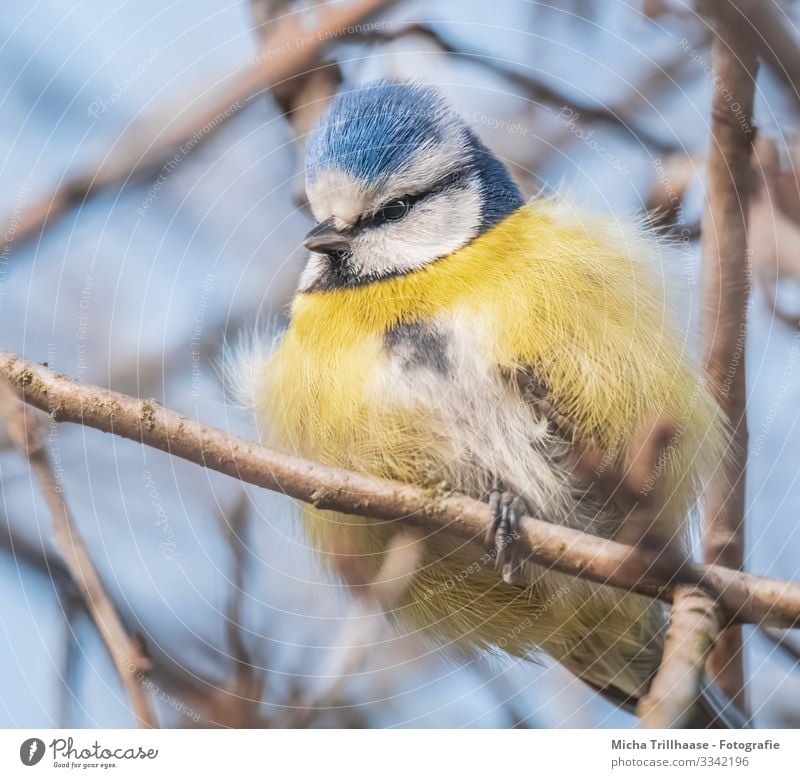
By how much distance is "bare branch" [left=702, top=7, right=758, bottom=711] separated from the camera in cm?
69

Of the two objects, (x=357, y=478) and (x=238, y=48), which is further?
(x=238, y=48)

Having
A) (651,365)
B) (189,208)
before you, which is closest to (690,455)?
(651,365)

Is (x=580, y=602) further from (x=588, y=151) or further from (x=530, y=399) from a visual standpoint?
(x=588, y=151)

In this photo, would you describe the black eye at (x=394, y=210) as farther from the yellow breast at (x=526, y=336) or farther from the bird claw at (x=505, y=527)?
the bird claw at (x=505, y=527)

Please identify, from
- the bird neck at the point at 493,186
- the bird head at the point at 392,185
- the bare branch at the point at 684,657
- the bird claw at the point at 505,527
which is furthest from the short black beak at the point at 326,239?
the bare branch at the point at 684,657

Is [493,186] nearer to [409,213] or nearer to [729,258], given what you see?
[409,213]

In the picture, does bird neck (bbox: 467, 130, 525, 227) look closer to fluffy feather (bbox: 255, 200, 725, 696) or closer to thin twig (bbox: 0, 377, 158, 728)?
fluffy feather (bbox: 255, 200, 725, 696)

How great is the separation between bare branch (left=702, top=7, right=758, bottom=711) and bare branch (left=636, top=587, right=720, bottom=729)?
0.23 feet

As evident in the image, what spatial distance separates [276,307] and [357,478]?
0.18m

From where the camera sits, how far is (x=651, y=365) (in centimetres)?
68

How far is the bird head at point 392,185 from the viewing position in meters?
0.66

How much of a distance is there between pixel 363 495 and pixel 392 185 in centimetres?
23

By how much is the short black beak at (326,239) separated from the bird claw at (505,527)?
221mm

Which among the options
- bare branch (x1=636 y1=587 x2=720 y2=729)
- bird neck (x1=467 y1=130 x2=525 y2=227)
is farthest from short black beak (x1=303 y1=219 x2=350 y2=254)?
bare branch (x1=636 y1=587 x2=720 y2=729)
